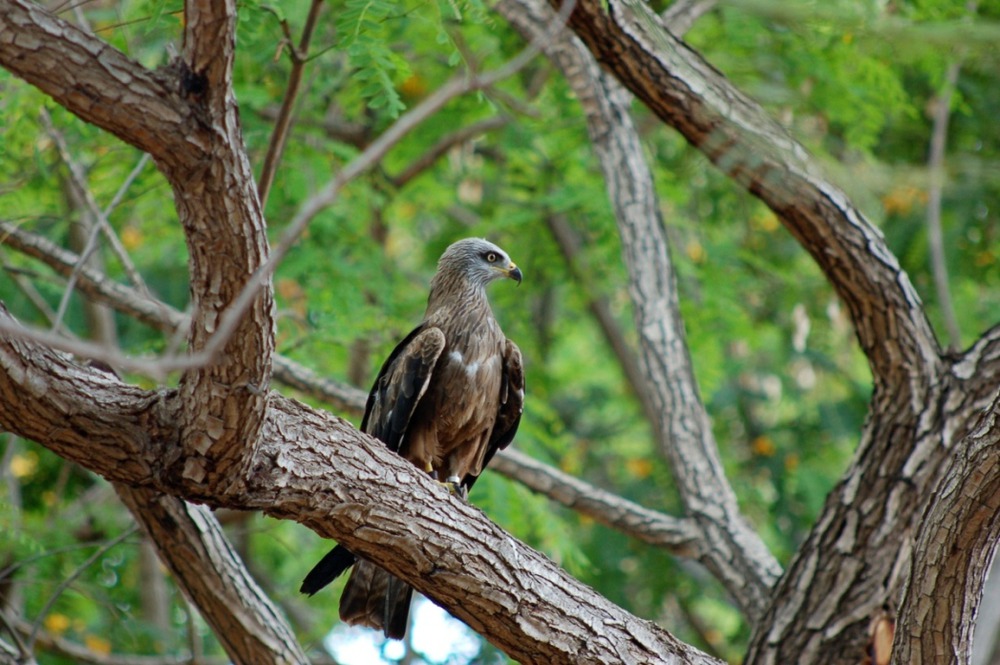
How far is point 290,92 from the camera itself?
149 inches

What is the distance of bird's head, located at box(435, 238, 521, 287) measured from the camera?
16.4 feet

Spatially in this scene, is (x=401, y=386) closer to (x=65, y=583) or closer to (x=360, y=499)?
(x=360, y=499)

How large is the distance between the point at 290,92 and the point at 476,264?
152cm

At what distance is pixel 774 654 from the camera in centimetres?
420

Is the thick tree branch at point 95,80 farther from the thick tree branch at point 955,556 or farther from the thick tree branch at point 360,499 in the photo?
the thick tree branch at point 955,556

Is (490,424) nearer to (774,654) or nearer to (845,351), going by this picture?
(774,654)

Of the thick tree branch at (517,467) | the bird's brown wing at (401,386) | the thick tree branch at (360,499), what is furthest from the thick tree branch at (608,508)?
the thick tree branch at (360,499)

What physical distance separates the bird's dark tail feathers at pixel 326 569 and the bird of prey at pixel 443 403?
35 centimetres

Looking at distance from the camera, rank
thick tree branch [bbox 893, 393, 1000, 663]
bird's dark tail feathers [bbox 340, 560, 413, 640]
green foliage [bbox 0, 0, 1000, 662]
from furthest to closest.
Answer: green foliage [bbox 0, 0, 1000, 662]
bird's dark tail feathers [bbox 340, 560, 413, 640]
thick tree branch [bbox 893, 393, 1000, 663]

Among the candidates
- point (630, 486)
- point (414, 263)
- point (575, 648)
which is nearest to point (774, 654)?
point (575, 648)

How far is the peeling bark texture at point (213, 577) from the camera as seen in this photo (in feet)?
12.4

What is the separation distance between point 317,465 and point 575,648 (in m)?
1.02

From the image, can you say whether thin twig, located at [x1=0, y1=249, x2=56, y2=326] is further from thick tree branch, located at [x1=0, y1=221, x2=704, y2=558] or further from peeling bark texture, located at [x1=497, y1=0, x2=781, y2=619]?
peeling bark texture, located at [x1=497, y1=0, x2=781, y2=619]

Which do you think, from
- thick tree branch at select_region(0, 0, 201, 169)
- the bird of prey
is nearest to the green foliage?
the bird of prey
